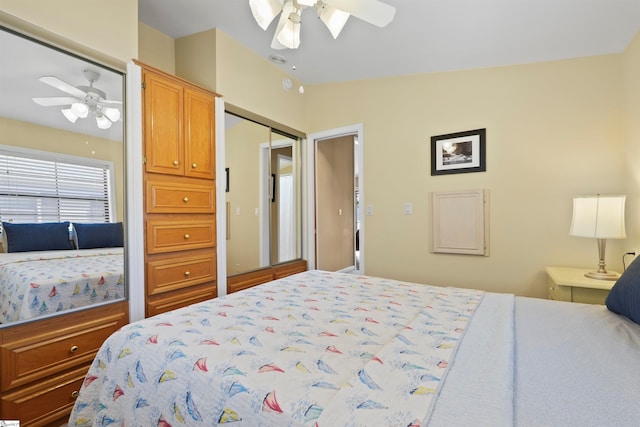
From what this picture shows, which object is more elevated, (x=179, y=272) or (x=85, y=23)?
(x=85, y=23)

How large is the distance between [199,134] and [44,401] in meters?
1.91

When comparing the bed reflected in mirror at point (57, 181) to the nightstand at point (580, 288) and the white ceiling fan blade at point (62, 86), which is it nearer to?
the white ceiling fan blade at point (62, 86)

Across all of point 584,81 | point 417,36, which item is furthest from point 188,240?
point 584,81

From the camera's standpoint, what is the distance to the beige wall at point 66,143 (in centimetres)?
156

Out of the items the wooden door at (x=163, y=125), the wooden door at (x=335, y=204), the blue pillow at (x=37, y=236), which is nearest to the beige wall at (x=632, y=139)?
the wooden door at (x=335, y=204)

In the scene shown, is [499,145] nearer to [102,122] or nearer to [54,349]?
[102,122]

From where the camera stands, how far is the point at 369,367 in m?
0.90

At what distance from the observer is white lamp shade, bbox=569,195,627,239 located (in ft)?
6.51

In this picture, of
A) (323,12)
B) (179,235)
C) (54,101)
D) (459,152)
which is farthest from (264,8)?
(459,152)

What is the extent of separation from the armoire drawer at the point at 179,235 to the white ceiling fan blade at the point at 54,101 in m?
0.83

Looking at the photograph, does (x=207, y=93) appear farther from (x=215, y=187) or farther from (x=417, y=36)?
(x=417, y=36)

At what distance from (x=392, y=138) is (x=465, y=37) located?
1.07m

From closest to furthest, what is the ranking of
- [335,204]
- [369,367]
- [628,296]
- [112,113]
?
[369,367]
[628,296]
[112,113]
[335,204]

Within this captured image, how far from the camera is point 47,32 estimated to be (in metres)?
1.68
